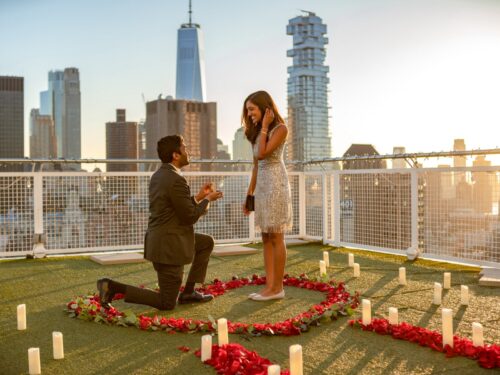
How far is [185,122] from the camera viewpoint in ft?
347

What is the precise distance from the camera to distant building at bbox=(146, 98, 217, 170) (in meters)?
97.1

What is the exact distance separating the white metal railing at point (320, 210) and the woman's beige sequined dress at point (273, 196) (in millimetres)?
3391

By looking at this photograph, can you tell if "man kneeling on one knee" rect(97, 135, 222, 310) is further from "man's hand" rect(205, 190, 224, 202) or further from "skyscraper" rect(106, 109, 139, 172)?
"skyscraper" rect(106, 109, 139, 172)

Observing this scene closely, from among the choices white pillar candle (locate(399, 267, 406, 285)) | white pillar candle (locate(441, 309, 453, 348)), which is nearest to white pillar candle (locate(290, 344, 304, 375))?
white pillar candle (locate(441, 309, 453, 348))

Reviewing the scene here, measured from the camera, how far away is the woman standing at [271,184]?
A: 18.6 ft

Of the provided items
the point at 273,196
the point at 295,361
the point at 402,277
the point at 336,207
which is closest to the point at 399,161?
the point at 336,207

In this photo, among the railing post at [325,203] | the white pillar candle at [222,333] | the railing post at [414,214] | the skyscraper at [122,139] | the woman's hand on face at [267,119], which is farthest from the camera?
the skyscraper at [122,139]

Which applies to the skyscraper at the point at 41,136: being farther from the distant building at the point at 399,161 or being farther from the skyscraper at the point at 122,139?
the distant building at the point at 399,161

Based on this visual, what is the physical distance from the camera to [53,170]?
9.80 m

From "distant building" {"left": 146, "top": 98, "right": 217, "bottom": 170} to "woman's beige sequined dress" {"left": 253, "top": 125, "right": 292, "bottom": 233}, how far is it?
85888mm

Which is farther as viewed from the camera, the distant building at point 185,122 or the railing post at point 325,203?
the distant building at point 185,122

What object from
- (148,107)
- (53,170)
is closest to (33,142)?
(148,107)

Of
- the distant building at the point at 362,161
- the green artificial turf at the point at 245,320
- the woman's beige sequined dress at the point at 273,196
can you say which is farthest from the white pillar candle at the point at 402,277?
the distant building at the point at 362,161

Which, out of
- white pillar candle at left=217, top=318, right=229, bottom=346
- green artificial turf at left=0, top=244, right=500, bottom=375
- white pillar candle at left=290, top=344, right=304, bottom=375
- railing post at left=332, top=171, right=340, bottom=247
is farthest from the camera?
railing post at left=332, top=171, right=340, bottom=247
